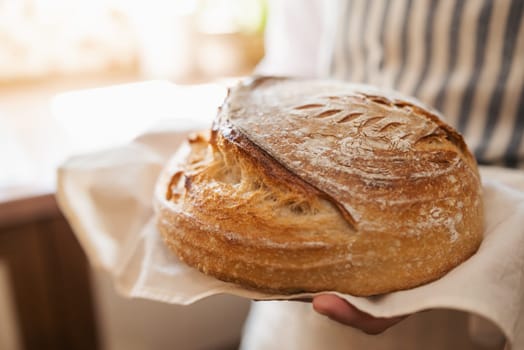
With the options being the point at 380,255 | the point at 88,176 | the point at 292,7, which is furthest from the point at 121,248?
the point at 292,7

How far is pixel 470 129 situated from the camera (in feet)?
2.79

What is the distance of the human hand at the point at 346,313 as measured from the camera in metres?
0.58

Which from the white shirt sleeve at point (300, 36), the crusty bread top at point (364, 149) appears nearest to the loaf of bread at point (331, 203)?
the crusty bread top at point (364, 149)

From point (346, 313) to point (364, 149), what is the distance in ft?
0.60

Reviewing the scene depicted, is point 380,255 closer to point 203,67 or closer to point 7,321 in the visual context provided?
point 7,321

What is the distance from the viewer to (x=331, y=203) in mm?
595

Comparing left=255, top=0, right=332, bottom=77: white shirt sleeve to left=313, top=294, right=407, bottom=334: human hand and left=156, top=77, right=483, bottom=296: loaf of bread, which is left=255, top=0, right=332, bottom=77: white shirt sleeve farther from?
left=313, top=294, right=407, bottom=334: human hand

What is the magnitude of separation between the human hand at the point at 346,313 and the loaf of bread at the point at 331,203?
0.02 metres

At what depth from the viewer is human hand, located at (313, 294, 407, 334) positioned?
1.90ft

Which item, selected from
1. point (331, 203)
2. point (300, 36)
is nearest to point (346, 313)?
point (331, 203)

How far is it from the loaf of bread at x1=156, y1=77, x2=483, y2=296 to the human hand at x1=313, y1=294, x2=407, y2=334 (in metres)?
0.02

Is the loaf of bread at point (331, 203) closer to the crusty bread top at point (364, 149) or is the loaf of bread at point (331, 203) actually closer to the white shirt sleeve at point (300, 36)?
the crusty bread top at point (364, 149)

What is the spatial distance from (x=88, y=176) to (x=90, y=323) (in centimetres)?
67

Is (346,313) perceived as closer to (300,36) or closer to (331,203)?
Answer: (331,203)
